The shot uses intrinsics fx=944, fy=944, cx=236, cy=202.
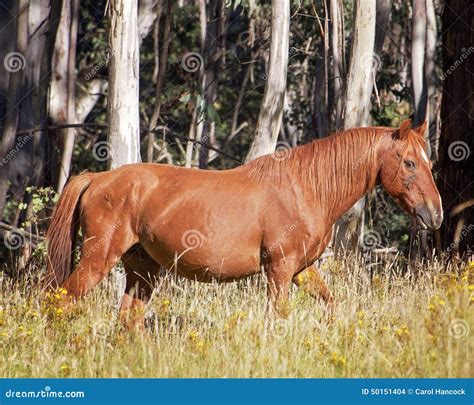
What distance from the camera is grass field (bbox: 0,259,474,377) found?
643 cm

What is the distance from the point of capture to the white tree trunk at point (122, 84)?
9.40m

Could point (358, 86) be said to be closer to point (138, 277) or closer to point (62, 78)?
point (138, 277)

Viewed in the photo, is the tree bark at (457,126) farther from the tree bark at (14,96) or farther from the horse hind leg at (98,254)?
the tree bark at (14,96)

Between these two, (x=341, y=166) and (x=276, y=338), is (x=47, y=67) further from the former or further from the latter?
(x=276, y=338)

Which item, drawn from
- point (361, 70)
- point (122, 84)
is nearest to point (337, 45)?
point (361, 70)

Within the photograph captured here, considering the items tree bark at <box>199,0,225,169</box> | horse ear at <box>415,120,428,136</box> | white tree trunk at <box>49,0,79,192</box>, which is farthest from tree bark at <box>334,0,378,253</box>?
tree bark at <box>199,0,225,169</box>

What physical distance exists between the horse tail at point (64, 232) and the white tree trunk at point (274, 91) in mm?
2919

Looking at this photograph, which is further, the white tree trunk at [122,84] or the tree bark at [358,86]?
the tree bark at [358,86]

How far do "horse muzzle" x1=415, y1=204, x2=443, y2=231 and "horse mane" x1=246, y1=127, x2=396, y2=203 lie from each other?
1.71ft

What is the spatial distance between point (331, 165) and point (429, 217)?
0.92m

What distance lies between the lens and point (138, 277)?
8.55 m

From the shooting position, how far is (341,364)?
6.52 m

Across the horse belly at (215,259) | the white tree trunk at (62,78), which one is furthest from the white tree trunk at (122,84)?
the white tree trunk at (62,78)

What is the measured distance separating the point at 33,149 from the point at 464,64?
678cm
